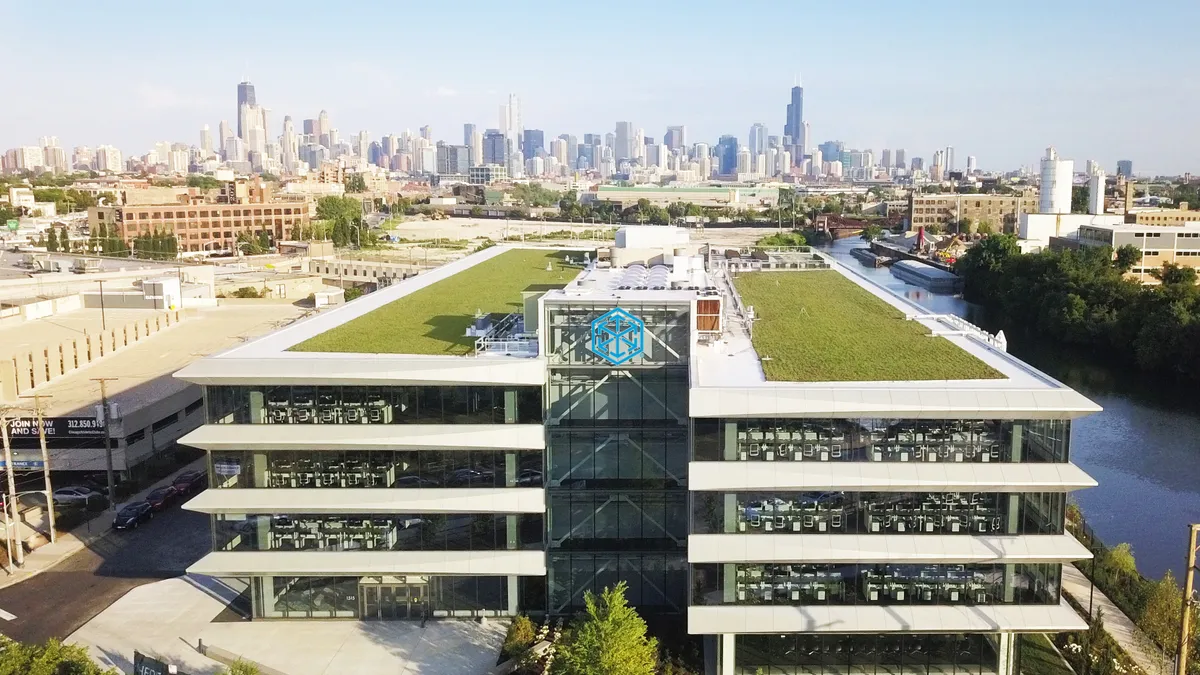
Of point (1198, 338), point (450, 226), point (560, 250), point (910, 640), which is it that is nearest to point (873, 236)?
point (450, 226)

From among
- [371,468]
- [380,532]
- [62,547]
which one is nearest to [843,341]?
[371,468]

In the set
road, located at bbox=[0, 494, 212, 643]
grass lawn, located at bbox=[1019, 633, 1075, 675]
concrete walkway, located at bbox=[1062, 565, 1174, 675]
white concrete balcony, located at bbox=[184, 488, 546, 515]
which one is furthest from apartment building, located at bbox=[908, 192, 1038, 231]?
white concrete balcony, located at bbox=[184, 488, 546, 515]

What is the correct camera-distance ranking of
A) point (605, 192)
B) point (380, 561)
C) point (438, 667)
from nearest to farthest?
point (438, 667), point (380, 561), point (605, 192)

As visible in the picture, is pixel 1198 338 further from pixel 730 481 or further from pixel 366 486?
pixel 366 486

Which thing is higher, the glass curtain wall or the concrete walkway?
the glass curtain wall

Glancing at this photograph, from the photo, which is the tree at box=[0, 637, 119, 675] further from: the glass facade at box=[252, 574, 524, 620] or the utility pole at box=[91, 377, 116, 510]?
the utility pole at box=[91, 377, 116, 510]
